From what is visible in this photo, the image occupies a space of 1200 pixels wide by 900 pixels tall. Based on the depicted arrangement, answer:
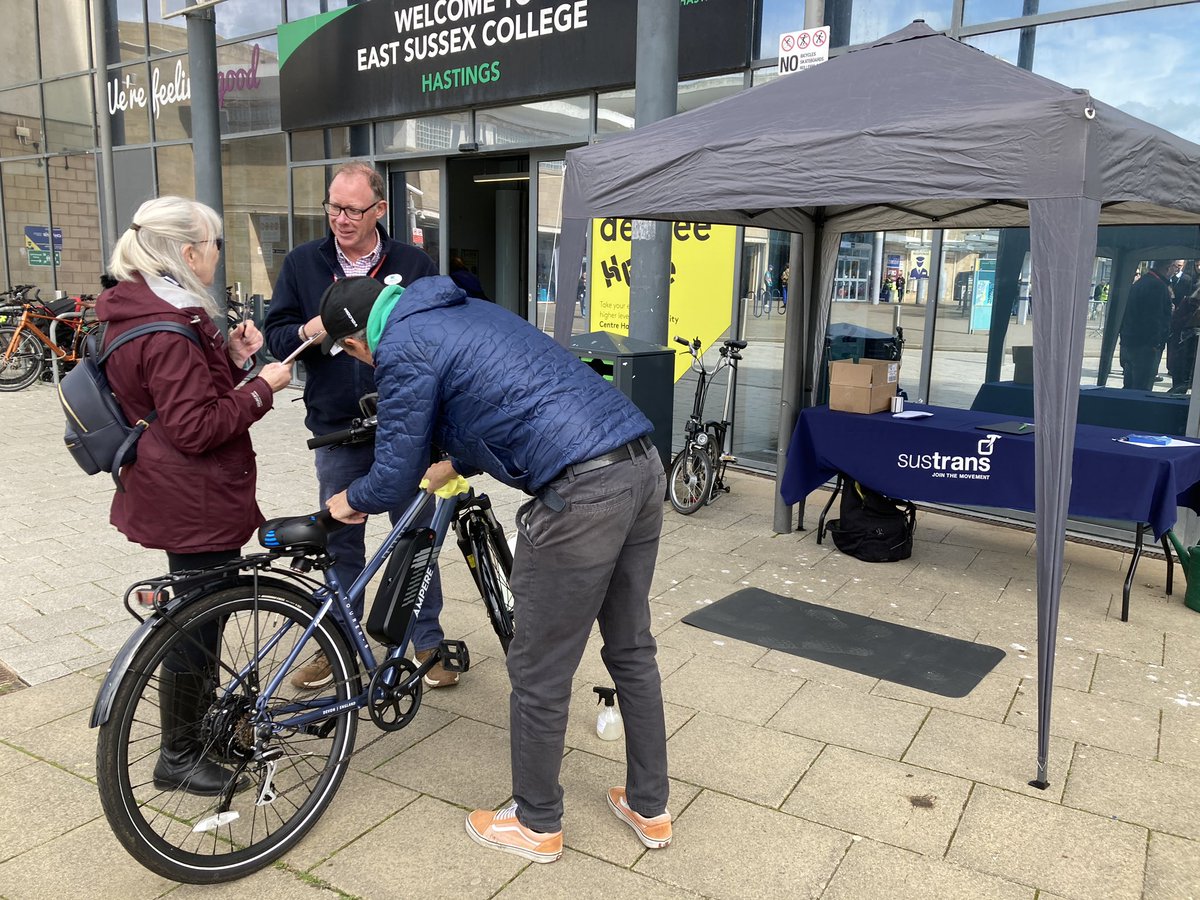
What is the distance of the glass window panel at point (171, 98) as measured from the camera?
11961mm

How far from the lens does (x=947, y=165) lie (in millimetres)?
3451

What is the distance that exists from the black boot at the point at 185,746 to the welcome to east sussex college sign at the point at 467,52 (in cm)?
623

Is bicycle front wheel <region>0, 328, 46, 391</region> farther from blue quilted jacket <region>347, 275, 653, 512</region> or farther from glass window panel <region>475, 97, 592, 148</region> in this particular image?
blue quilted jacket <region>347, 275, 653, 512</region>

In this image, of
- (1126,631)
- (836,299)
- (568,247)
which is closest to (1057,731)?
(1126,631)

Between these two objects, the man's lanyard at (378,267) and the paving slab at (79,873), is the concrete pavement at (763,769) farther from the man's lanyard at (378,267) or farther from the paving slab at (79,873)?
the man's lanyard at (378,267)

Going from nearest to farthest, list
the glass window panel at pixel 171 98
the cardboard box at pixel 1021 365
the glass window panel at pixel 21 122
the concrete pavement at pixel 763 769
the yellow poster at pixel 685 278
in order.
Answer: the concrete pavement at pixel 763 769 < the cardboard box at pixel 1021 365 < the yellow poster at pixel 685 278 < the glass window panel at pixel 171 98 < the glass window panel at pixel 21 122

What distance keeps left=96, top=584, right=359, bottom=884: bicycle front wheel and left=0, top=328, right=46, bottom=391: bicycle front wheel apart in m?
10.2

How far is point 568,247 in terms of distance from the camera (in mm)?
4707

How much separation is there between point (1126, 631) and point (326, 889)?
3757 mm

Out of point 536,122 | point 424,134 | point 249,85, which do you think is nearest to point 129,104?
point 249,85

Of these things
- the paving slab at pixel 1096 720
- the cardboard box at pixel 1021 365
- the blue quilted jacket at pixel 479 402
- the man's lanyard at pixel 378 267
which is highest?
the man's lanyard at pixel 378 267

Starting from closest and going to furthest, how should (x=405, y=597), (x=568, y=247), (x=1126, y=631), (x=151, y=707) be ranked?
(x=151, y=707) < (x=405, y=597) < (x=1126, y=631) < (x=568, y=247)

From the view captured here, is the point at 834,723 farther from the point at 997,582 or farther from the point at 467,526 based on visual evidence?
the point at 997,582

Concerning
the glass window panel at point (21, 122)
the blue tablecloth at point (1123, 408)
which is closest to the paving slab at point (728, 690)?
the blue tablecloth at point (1123, 408)
